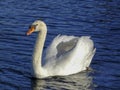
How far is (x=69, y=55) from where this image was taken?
1583 centimetres

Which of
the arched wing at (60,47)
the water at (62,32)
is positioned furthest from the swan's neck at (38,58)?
the arched wing at (60,47)

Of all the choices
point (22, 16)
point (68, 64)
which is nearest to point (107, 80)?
point (68, 64)

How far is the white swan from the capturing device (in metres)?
15.5

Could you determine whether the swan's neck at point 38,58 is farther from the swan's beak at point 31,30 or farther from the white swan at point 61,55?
the swan's beak at point 31,30

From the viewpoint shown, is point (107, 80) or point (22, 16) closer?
point (107, 80)

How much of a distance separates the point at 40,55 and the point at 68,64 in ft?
2.66

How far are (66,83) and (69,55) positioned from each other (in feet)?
3.67

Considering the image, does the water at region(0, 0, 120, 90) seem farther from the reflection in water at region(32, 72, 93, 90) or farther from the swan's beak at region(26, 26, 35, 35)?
the swan's beak at region(26, 26, 35, 35)

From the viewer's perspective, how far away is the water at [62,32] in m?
15.0

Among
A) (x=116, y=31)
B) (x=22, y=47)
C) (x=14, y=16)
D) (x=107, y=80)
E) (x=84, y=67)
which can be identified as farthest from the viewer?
(x=14, y=16)

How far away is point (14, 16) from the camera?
2161 cm

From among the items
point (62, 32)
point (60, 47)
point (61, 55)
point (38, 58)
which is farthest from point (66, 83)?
point (62, 32)

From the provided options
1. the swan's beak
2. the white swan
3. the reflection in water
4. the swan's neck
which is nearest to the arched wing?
the white swan

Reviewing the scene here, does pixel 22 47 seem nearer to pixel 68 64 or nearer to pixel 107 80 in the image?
pixel 68 64
